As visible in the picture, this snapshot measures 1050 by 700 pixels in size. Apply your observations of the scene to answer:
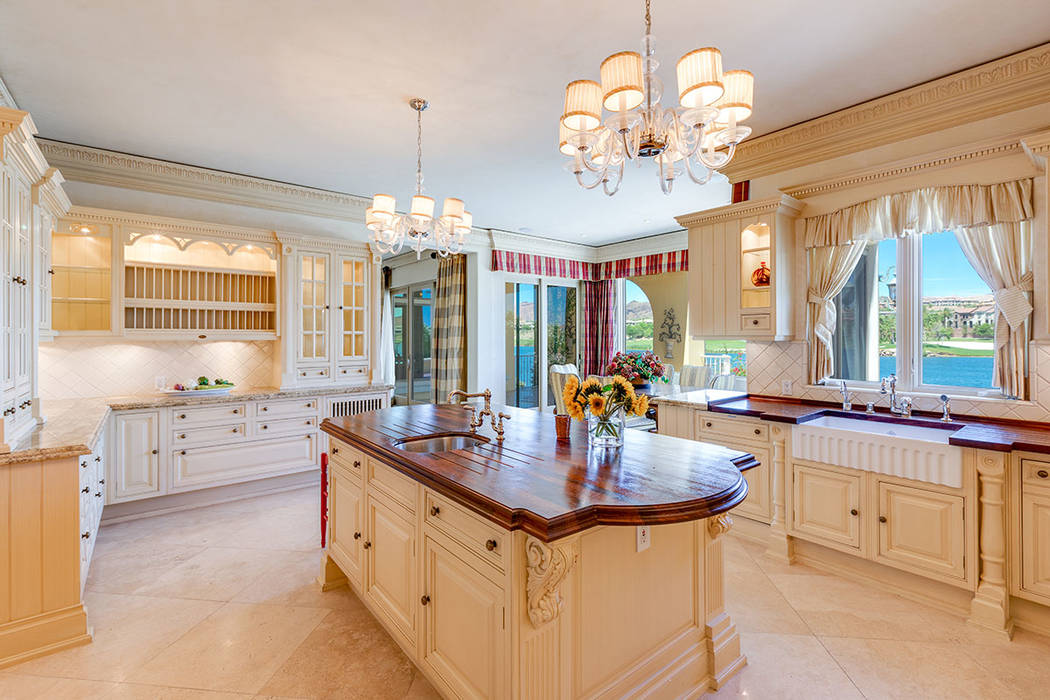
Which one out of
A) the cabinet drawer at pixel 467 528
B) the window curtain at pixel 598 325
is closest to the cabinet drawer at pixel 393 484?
the cabinet drawer at pixel 467 528

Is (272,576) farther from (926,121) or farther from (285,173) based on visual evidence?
(926,121)

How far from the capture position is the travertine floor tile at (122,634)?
2.07 m

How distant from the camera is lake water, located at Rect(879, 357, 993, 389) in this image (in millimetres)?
2900

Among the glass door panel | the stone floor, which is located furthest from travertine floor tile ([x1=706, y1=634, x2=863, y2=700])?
the glass door panel

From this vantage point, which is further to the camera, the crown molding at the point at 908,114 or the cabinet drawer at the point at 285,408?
the cabinet drawer at the point at 285,408

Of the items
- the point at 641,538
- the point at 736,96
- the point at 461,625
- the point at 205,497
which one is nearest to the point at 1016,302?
the point at 736,96

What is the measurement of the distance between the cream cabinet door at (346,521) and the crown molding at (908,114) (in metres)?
3.52

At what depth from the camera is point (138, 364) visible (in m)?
4.14

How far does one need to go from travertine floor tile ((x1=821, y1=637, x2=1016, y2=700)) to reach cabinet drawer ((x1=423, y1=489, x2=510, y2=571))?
5.46 feet

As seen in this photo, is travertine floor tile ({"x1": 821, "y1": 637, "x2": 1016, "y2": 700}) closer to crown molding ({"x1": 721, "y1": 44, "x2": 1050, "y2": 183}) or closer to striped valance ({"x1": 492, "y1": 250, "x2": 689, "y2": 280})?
crown molding ({"x1": 721, "y1": 44, "x2": 1050, "y2": 183})

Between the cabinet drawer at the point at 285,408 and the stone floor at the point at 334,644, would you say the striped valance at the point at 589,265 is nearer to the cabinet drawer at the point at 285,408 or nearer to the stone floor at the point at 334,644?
the cabinet drawer at the point at 285,408

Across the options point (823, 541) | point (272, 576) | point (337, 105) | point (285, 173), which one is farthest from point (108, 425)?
point (823, 541)

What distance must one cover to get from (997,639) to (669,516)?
2183 millimetres

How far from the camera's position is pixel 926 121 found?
293 centimetres
